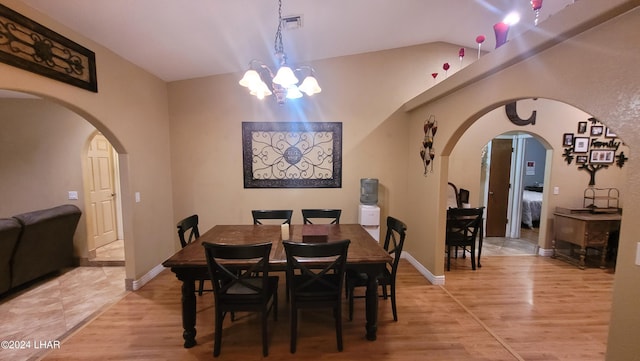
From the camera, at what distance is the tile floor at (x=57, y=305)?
7.59ft

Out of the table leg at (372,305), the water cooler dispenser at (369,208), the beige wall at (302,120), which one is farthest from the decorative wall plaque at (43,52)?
the water cooler dispenser at (369,208)

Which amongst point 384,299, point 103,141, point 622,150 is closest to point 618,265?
point 384,299

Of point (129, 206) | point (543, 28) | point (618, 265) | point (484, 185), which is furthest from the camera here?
point (484, 185)

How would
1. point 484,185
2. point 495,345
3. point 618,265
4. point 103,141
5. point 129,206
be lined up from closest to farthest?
point 618,265 → point 495,345 → point 129,206 → point 103,141 → point 484,185

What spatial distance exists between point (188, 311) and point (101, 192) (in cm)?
371

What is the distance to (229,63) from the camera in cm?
354

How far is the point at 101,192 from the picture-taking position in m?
4.51

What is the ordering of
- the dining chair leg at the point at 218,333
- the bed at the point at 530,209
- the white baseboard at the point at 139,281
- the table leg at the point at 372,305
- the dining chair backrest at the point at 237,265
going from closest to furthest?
the dining chair backrest at the point at 237,265, the dining chair leg at the point at 218,333, the table leg at the point at 372,305, the white baseboard at the point at 139,281, the bed at the point at 530,209

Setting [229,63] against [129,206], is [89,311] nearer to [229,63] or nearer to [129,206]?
[129,206]

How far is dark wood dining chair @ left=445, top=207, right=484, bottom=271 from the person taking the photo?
364 cm

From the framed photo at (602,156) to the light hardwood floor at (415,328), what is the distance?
2.02m

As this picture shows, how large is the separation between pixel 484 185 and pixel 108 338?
6229 millimetres

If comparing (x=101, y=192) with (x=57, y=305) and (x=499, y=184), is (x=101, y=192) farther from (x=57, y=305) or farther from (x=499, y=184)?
(x=499, y=184)

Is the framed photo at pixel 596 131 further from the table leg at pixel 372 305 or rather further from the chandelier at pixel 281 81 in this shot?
the chandelier at pixel 281 81
